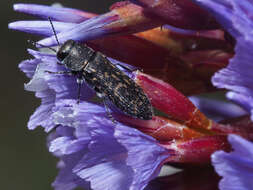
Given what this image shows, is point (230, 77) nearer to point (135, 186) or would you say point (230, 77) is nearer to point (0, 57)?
point (135, 186)

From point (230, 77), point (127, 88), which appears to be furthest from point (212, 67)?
point (230, 77)

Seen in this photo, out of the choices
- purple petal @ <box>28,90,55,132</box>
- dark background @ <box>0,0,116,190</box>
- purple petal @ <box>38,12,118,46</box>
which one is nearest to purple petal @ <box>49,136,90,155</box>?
purple petal @ <box>28,90,55,132</box>

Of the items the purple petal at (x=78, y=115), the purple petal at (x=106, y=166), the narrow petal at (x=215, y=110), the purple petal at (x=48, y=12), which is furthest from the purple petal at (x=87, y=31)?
the narrow petal at (x=215, y=110)

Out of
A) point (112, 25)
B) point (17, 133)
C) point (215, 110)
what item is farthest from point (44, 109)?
point (17, 133)

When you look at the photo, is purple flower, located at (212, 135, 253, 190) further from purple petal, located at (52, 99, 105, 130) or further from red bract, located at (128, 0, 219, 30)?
red bract, located at (128, 0, 219, 30)

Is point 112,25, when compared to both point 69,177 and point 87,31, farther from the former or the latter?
point 69,177

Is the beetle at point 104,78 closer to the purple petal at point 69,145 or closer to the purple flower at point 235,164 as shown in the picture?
the purple petal at point 69,145
